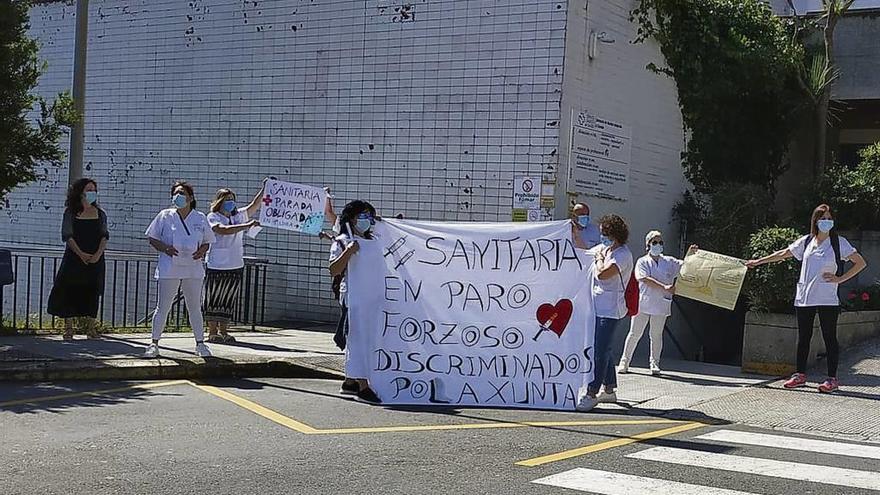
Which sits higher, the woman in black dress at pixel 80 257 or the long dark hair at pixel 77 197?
the long dark hair at pixel 77 197

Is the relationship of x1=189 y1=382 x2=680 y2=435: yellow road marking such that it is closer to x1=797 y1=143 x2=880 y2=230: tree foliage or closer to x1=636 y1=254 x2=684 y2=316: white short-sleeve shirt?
x1=636 y1=254 x2=684 y2=316: white short-sleeve shirt

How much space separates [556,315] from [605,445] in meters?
2.11

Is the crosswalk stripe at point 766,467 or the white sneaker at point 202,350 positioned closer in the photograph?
the crosswalk stripe at point 766,467

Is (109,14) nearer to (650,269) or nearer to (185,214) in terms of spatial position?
(185,214)

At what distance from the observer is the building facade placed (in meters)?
14.2

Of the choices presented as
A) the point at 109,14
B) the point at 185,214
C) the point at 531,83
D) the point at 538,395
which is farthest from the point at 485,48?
the point at 109,14

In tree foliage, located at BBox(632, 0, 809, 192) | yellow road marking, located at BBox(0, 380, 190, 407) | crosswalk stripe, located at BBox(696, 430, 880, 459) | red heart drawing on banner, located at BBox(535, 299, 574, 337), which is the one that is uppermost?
tree foliage, located at BBox(632, 0, 809, 192)

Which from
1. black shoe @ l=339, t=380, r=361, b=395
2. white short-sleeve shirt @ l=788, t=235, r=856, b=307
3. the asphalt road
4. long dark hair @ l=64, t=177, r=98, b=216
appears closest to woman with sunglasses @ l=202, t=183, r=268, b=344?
long dark hair @ l=64, t=177, r=98, b=216

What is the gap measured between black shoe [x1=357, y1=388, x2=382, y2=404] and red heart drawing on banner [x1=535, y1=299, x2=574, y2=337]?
1679 mm

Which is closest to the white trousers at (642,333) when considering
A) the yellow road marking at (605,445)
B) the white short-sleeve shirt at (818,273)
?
the white short-sleeve shirt at (818,273)

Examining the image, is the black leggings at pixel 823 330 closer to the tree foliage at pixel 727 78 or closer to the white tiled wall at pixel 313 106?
the white tiled wall at pixel 313 106

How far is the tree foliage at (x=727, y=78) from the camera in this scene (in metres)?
15.9

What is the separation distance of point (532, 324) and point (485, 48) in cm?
604

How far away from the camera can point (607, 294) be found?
9.40 metres
